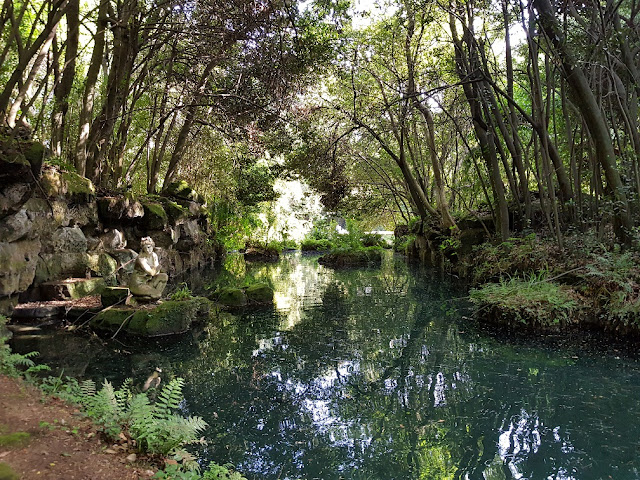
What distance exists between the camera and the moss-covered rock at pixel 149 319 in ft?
24.3

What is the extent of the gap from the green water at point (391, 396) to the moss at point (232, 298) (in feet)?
4.40

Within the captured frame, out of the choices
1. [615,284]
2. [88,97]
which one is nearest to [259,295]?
[88,97]

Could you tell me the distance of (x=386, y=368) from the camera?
5.95 meters

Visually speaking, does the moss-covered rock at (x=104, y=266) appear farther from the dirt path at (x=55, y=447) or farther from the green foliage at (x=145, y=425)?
the green foliage at (x=145, y=425)

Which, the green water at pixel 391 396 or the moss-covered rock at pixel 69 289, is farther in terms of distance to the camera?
the moss-covered rock at pixel 69 289

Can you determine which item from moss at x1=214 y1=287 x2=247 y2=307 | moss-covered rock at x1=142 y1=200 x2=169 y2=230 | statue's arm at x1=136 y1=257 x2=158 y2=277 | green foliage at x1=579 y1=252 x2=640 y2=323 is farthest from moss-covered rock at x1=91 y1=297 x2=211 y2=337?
green foliage at x1=579 y1=252 x2=640 y2=323

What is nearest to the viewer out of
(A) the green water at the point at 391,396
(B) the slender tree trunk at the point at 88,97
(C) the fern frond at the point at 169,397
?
(C) the fern frond at the point at 169,397

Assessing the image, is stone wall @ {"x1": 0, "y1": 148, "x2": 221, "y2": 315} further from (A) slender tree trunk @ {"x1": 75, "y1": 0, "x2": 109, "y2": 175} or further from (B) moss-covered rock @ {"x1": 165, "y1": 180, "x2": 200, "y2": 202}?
(B) moss-covered rock @ {"x1": 165, "y1": 180, "x2": 200, "y2": 202}

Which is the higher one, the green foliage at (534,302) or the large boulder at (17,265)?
the large boulder at (17,265)

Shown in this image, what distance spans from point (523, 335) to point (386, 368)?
2.60 meters

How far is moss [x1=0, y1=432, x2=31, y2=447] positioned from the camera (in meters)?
2.73

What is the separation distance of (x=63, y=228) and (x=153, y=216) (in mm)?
3873

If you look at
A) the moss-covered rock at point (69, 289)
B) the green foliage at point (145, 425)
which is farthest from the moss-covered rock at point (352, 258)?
the green foliage at point (145, 425)

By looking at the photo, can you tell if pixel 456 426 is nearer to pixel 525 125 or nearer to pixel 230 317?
pixel 230 317
